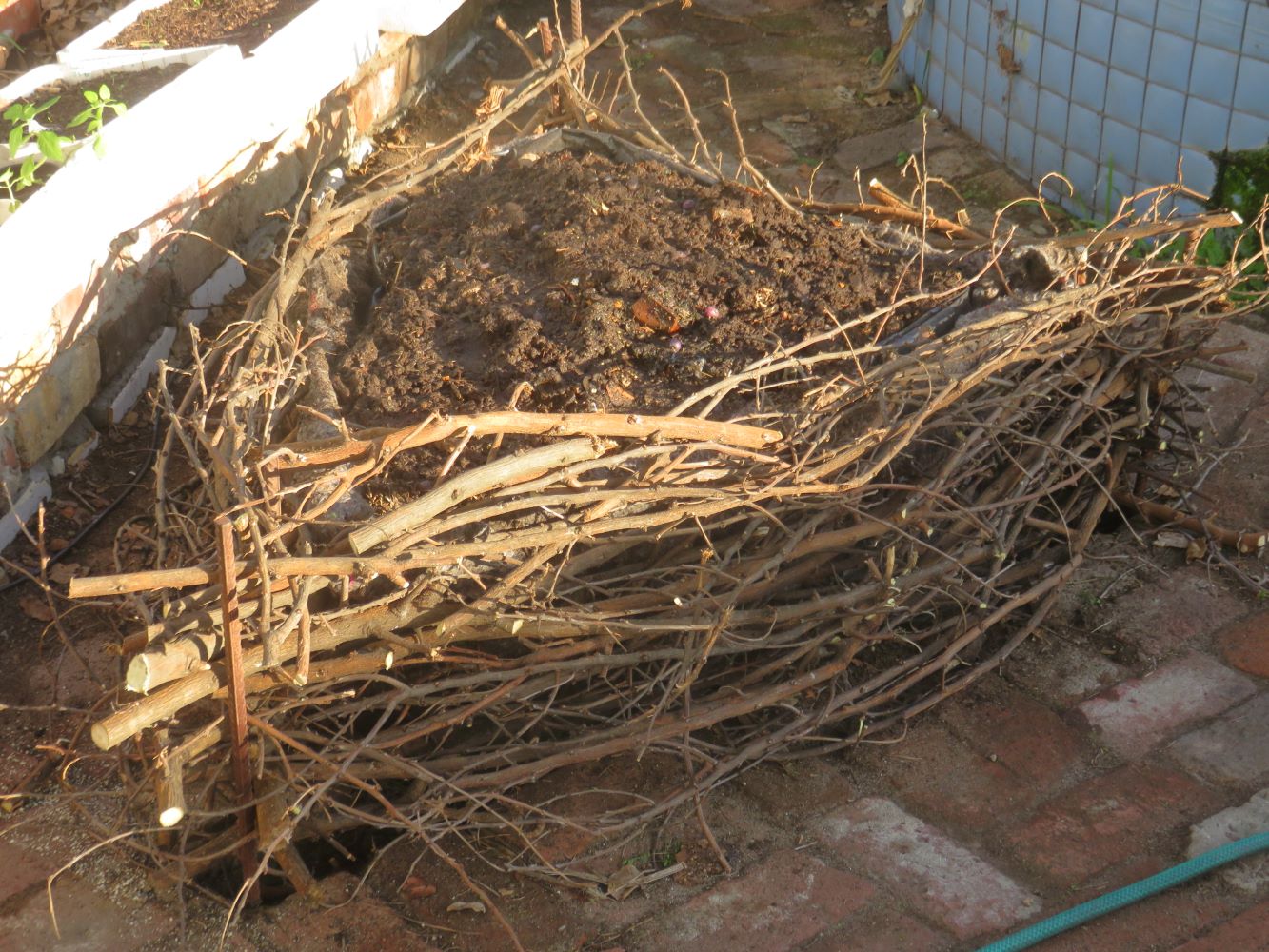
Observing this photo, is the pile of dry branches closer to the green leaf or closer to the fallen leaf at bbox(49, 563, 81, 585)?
the fallen leaf at bbox(49, 563, 81, 585)

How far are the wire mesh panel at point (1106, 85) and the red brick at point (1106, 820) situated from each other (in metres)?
2.52

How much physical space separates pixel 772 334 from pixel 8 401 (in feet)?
6.10

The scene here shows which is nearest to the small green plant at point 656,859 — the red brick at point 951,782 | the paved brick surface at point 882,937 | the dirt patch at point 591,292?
the paved brick surface at point 882,937

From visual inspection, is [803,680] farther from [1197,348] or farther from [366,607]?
[1197,348]

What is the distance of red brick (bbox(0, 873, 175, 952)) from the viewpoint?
221 cm

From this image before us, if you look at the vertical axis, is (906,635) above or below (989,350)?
below

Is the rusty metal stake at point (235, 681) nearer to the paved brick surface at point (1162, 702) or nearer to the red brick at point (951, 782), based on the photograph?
the red brick at point (951, 782)

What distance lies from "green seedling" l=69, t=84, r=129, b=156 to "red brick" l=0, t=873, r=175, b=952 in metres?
1.97

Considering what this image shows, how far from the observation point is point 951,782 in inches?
96.4

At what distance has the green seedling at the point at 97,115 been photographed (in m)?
3.38

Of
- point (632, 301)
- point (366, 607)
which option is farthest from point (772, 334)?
point (366, 607)

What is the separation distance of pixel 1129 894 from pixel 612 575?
Result: 1.04 metres

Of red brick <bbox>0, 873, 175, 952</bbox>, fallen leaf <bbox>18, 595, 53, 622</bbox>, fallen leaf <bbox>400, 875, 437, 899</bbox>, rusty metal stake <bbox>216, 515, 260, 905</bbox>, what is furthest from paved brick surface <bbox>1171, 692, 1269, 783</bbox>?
fallen leaf <bbox>18, 595, 53, 622</bbox>

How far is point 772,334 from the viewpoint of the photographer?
2896 mm
